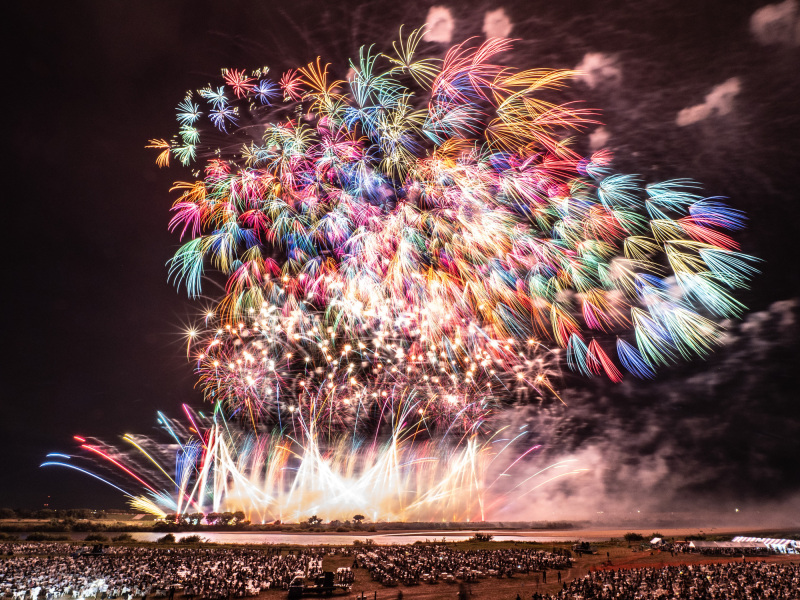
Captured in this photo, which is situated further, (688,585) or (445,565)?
(445,565)

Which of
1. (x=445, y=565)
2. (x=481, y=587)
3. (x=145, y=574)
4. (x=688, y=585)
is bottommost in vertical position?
(x=688, y=585)

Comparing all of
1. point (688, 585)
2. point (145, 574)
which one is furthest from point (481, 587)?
point (145, 574)

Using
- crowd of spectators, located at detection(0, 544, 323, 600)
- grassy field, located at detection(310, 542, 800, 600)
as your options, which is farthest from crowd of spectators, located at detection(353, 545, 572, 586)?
crowd of spectators, located at detection(0, 544, 323, 600)

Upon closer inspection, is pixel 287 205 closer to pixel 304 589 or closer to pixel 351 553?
pixel 304 589

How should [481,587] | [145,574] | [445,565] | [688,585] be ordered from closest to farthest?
[145,574], [481,587], [688,585], [445,565]

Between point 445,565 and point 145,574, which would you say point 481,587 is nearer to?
point 445,565

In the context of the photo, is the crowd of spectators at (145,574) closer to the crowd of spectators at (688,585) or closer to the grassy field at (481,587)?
the grassy field at (481,587)

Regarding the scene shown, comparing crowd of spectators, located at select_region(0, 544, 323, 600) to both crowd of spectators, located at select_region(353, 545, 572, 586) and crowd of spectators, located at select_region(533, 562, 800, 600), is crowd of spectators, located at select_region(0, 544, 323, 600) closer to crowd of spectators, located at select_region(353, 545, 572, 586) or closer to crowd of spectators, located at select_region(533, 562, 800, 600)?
crowd of spectators, located at select_region(353, 545, 572, 586)
